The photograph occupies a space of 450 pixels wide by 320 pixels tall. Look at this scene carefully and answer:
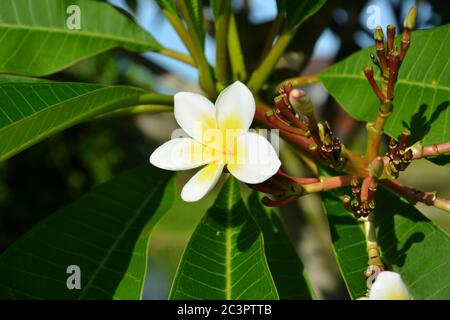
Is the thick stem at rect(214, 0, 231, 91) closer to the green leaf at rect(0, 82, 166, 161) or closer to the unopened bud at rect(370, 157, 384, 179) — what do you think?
the green leaf at rect(0, 82, 166, 161)

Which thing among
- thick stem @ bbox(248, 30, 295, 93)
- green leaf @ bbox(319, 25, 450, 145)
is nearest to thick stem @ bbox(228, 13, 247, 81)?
thick stem @ bbox(248, 30, 295, 93)

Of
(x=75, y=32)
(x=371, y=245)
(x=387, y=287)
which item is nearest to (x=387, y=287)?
(x=387, y=287)

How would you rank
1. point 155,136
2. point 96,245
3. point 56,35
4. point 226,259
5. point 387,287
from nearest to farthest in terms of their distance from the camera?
1. point 387,287
2. point 226,259
3. point 96,245
4. point 56,35
5. point 155,136

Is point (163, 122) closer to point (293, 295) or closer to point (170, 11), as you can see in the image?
point (170, 11)

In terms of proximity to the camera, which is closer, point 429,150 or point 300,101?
point 300,101

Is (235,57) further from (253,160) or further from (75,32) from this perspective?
(253,160)
